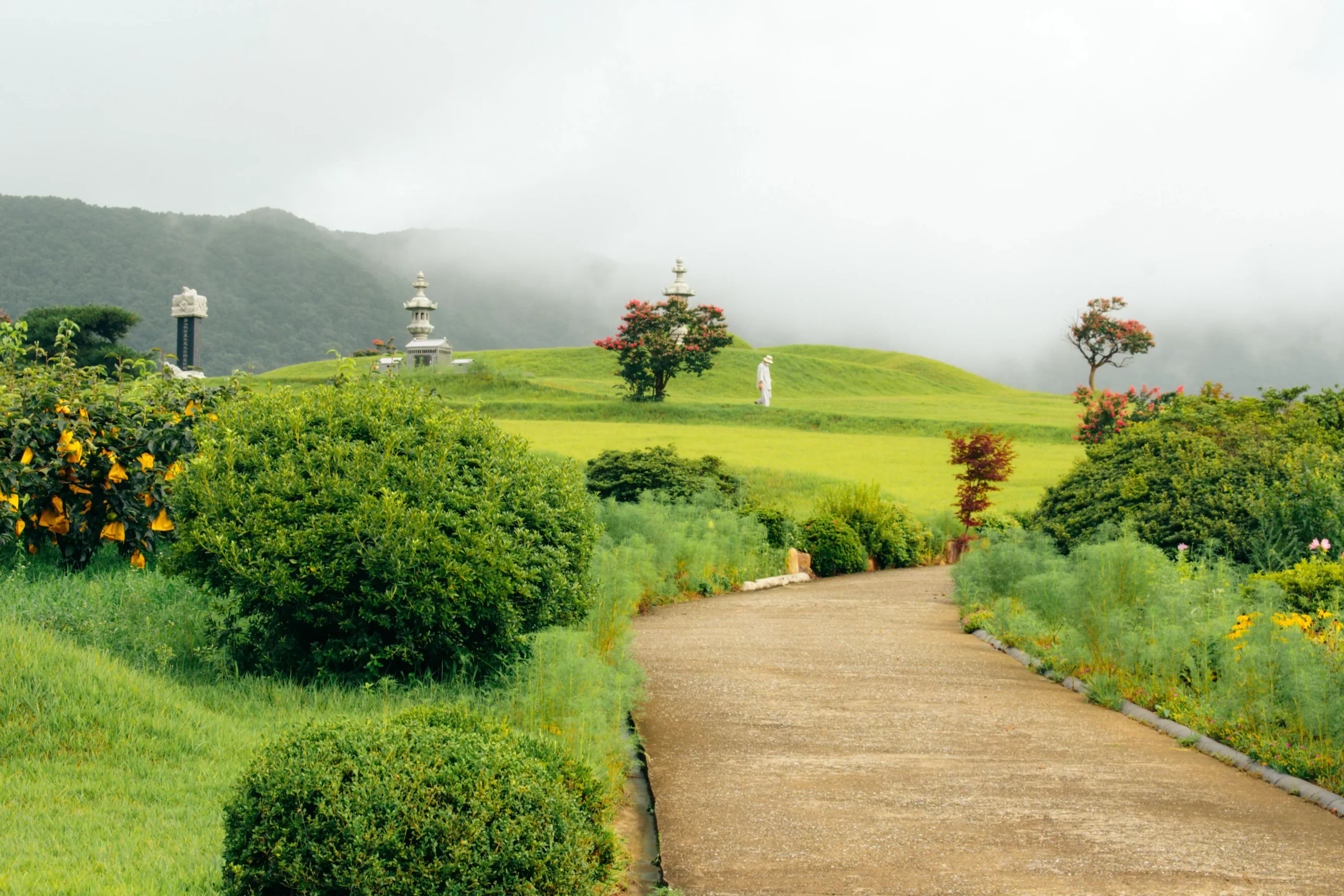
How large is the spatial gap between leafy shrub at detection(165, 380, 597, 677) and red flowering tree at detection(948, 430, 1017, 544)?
47.2ft

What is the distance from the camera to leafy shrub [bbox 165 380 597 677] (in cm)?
557

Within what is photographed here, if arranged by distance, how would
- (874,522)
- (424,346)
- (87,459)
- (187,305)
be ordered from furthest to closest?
(424,346), (187,305), (874,522), (87,459)

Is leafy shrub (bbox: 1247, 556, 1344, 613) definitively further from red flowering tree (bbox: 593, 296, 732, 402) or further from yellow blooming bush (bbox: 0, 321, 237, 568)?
red flowering tree (bbox: 593, 296, 732, 402)

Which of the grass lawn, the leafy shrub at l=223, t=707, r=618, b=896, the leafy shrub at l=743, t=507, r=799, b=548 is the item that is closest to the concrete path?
the leafy shrub at l=223, t=707, r=618, b=896

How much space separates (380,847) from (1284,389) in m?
13.6

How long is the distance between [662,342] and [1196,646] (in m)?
35.9

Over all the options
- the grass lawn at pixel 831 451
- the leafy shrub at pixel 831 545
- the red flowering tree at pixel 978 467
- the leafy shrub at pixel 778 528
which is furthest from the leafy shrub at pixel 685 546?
the grass lawn at pixel 831 451

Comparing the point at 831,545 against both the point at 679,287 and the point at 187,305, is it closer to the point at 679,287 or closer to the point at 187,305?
the point at 187,305

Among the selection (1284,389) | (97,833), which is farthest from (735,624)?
(1284,389)

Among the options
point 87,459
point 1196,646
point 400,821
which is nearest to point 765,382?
point 87,459

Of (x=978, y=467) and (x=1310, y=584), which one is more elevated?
(x=978, y=467)

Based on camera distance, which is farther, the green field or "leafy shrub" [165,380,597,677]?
the green field

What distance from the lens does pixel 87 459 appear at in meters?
8.29

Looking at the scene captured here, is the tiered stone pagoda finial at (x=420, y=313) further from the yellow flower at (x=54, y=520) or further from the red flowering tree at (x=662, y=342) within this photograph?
the yellow flower at (x=54, y=520)
